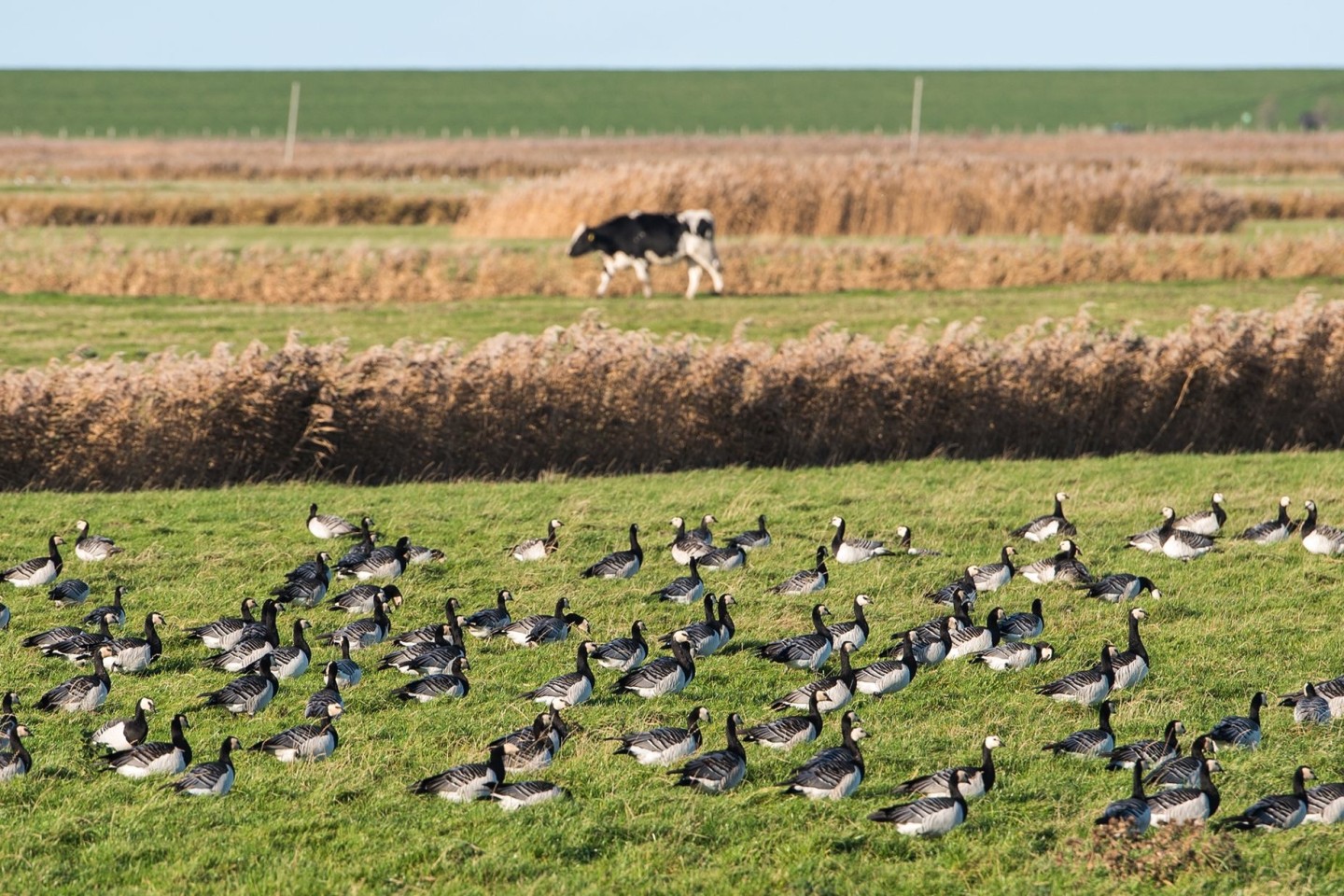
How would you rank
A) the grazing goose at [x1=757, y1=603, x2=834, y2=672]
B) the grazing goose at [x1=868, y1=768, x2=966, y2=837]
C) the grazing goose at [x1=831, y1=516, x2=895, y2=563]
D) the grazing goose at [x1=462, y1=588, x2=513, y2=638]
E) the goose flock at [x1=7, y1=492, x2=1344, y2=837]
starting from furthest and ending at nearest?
the grazing goose at [x1=831, y1=516, x2=895, y2=563], the grazing goose at [x1=462, y1=588, x2=513, y2=638], the grazing goose at [x1=757, y1=603, x2=834, y2=672], the goose flock at [x1=7, y1=492, x2=1344, y2=837], the grazing goose at [x1=868, y1=768, x2=966, y2=837]

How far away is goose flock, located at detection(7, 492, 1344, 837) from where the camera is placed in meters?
12.0

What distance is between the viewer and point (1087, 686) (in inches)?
555

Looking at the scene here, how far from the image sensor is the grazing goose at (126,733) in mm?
12797

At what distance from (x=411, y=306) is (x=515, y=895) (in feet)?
102

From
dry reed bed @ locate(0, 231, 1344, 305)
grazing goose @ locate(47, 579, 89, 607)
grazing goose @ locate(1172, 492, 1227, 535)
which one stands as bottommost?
grazing goose @ locate(47, 579, 89, 607)

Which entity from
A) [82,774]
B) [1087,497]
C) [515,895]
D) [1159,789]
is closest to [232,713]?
[82,774]

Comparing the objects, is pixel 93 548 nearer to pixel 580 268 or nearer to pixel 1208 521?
pixel 1208 521

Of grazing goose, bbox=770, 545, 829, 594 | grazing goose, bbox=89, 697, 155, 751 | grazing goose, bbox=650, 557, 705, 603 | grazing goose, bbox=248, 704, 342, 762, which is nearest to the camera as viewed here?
grazing goose, bbox=248, 704, 342, 762

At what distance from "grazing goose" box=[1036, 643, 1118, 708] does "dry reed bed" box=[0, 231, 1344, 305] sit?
30.0m

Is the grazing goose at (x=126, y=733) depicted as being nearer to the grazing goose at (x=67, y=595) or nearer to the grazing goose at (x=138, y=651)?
the grazing goose at (x=138, y=651)

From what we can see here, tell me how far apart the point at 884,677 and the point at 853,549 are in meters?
4.89

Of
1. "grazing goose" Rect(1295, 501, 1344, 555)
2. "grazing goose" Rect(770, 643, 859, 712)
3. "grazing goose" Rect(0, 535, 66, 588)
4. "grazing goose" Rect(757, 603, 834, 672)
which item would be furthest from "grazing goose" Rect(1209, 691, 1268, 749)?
"grazing goose" Rect(0, 535, 66, 588)

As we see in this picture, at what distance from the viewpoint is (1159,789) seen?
39.2 feet

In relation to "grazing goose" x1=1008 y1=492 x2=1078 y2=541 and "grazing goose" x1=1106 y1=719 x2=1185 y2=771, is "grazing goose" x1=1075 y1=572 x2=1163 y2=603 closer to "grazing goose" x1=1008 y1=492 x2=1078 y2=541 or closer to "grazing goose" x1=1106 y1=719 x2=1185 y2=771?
"grazing goose" x1=1008 y1=492 x2=1078 y2=541
